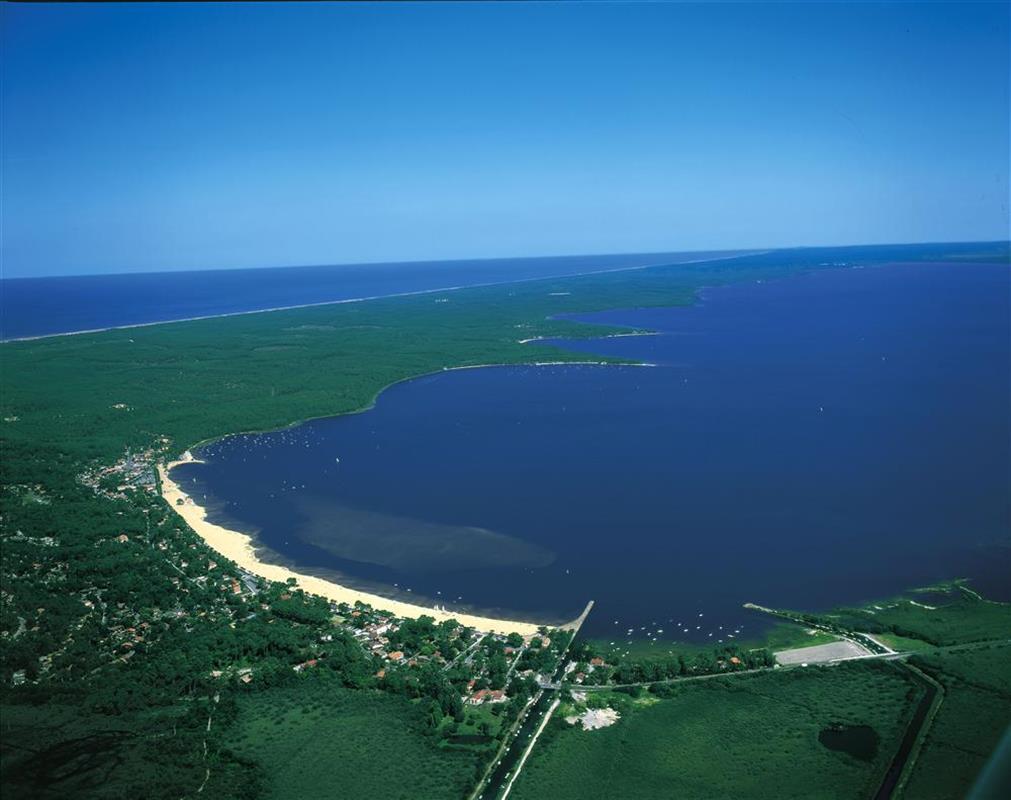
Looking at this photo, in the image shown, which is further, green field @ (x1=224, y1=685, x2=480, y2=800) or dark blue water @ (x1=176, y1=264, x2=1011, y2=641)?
dark blue water @ (x1=176, y1=264, x2=1011, y2=641)

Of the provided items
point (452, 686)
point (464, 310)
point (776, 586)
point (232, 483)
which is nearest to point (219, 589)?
point (452, 686)

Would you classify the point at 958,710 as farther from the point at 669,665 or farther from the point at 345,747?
the point at 345,747

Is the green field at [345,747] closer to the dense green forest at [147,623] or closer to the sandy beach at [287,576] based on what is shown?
the dense green forest at [147,623]

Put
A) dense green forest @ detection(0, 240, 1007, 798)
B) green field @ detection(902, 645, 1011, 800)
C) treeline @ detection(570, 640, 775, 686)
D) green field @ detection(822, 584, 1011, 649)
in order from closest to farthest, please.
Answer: dense green forest @ detection(0, 240, 1007, 798) < green field @ detection(902, 645, 1011, 800) < treeline @ detection(570, 640, 775, 686) < green field @ detection(822, 584, 1011, 649)

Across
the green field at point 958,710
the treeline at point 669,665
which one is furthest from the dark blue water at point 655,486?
the green field at point 958,710

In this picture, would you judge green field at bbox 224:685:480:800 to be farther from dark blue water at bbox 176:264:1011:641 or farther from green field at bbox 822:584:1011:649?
green field at bbox 822:584:1011:649

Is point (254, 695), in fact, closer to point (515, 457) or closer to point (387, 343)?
point (515, 457)

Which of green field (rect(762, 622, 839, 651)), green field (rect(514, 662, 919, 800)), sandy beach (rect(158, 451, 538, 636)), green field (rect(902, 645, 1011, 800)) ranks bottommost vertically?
green field (rect(514, 662, 919, 800))

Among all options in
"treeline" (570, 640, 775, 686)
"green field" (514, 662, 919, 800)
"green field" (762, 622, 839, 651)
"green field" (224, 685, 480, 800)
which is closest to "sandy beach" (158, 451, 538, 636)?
"treeline" (570, 640, 775, 686)
